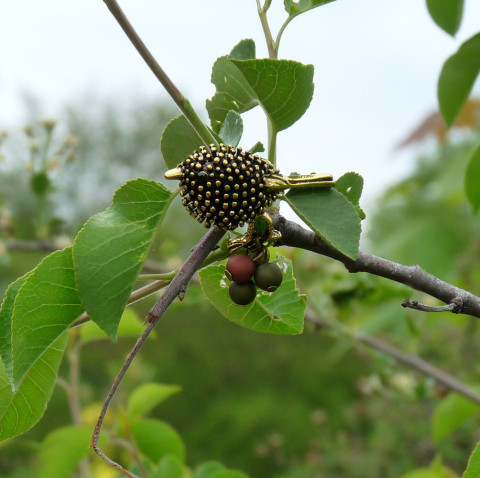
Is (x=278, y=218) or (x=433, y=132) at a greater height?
(x=278, y=218)

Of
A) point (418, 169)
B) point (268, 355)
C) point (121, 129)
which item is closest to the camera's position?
point (268, 355)

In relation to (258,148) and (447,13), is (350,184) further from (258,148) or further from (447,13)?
(447,13)

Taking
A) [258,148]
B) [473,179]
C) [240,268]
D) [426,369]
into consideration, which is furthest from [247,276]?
[426,369]

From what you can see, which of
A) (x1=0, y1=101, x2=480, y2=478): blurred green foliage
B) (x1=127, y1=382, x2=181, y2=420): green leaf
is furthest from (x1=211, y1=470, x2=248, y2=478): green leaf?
(x1=0, y1=101, x2=480, y2=478): blurred green foliage

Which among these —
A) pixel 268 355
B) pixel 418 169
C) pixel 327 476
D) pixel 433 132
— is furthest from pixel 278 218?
pixel 433 132

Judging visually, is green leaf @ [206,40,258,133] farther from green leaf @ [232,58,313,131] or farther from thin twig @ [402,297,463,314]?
thin twig @ [402,297,463,314]

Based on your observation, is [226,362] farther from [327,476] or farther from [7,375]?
[7,375]
